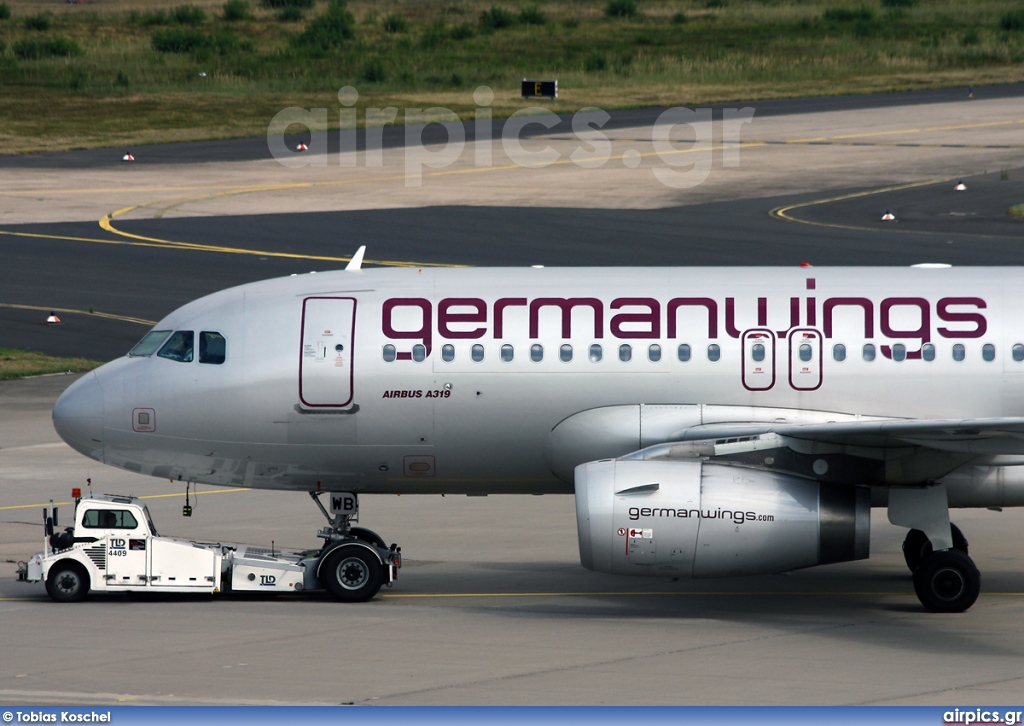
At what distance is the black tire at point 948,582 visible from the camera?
21859mm

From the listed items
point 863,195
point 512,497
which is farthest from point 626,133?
point 512,497

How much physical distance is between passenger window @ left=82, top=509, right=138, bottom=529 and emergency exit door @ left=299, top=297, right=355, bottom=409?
10.1 ft

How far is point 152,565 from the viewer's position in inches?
895

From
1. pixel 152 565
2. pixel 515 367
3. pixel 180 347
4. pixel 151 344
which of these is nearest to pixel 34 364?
pixel 151 344

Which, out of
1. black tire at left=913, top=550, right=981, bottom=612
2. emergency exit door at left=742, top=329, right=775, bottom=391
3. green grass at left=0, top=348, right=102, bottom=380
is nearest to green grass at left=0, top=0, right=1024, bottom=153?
green grass at left=0, top=348, right=102, bottom=380

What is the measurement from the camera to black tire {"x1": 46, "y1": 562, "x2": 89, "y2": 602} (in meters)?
22.7

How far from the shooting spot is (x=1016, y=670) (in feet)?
60.7

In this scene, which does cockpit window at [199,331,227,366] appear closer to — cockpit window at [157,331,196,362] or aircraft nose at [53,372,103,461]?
cockpit window at [157,331,196,362]

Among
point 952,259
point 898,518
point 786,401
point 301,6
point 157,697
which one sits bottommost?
point 157,697

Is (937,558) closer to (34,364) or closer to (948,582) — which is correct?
(948,582)

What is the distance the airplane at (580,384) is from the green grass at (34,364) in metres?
20.9

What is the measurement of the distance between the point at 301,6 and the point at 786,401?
414ft

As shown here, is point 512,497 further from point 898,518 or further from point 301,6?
point 301,6

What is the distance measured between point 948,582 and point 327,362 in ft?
31.0
